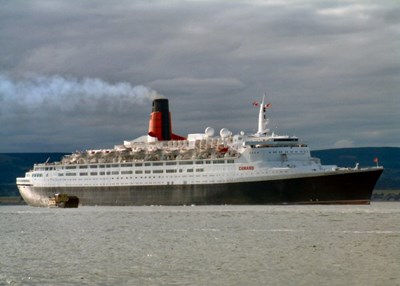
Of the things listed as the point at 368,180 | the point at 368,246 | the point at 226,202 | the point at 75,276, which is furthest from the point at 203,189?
the point at 75,276

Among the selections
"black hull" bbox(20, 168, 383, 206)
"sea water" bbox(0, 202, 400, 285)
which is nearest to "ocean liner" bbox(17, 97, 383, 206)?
"black hull" bbox(20, 168, 383, 206)

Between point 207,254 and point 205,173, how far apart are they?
67803mm

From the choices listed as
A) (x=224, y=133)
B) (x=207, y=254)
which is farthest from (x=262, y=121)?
(x=207, y=254)

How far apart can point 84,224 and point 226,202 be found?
3748 centimetres

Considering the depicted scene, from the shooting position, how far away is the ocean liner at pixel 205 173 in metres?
103

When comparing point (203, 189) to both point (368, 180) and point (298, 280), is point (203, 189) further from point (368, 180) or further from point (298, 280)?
point (298, 280)

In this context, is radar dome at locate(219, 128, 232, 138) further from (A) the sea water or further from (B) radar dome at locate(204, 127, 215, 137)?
(A) the sea water

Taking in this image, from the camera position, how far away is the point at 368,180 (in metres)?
103

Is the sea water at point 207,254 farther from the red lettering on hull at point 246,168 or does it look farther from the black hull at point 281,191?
the red lettering on hull at point 246,168

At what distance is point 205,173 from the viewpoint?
111m

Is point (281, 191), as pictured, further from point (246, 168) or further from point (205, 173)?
point (205, 173)

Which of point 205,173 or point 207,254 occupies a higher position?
point 205,173

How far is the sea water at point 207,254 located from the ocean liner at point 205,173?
34104 millimetres

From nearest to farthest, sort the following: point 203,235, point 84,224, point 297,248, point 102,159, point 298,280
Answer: point 298,280
point 297,248
point 203,235
point 84,224
point 102,159
